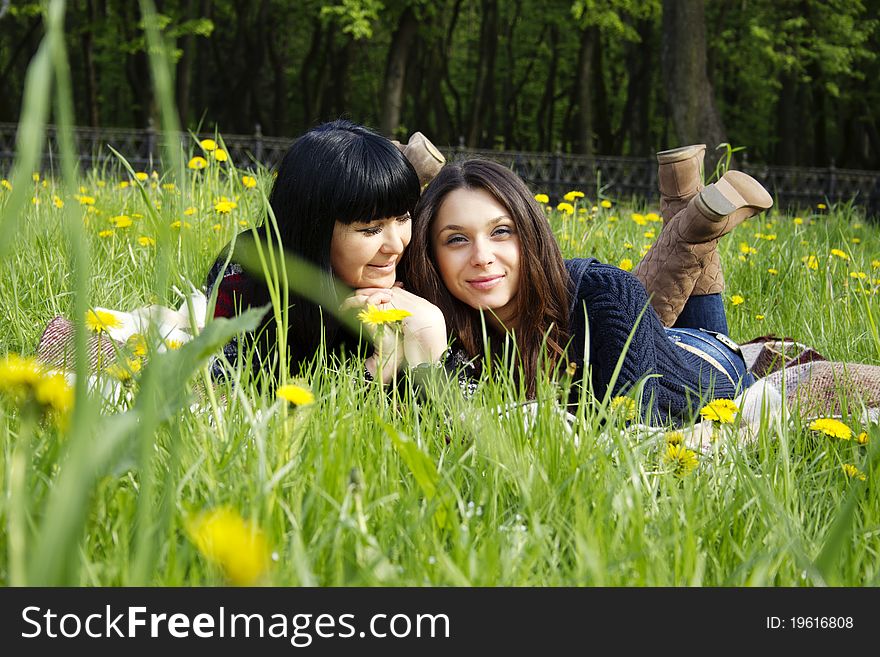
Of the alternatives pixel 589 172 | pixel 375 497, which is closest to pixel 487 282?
pixel 375 497

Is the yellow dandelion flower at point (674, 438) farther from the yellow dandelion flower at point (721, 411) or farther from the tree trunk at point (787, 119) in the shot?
the tree trunk at point (787, 119)

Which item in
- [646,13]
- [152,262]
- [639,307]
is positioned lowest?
[639,307]

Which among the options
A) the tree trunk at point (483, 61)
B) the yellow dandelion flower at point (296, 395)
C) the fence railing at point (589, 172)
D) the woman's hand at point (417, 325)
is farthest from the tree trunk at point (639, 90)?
the yellow dandelion flower at point (296, 395)

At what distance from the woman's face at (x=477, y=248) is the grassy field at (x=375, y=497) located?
1.94ft

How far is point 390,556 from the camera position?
1.13 m

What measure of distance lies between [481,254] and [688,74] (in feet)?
31.3

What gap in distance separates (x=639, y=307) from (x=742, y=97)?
83.6 feet

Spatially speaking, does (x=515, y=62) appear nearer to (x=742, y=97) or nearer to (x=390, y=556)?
(x=742, y=97)

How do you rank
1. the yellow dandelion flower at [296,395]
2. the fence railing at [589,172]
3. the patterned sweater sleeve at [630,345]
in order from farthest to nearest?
the fence railing at [589,172] → the patterned sweater sleeve at [630,345] → the yellow dandelion flower at [296,395]

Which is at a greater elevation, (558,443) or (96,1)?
(96,1)

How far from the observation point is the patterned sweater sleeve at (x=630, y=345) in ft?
8.07
